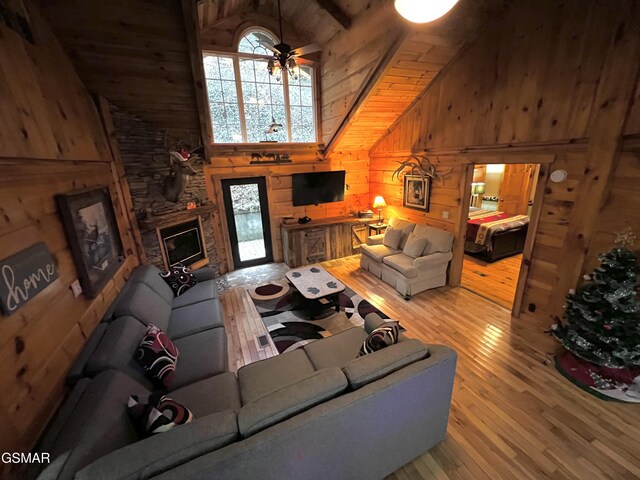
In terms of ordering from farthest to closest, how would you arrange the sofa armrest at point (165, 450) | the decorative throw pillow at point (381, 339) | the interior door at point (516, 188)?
the interior door at point (516, 188) < the decorative throw pillow at point (381, 339) < the sofa armrest at point (165, 450)

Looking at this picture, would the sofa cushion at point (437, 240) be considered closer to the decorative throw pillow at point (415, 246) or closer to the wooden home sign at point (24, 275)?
the decorative throw pillow at point (415, 246)

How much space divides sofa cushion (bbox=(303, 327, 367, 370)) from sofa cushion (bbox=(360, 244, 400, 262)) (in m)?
2.17

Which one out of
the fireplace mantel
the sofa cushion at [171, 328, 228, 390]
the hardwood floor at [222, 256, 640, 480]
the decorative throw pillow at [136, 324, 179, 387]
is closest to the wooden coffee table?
the hardwood floor at [222, 256, 640, 480]

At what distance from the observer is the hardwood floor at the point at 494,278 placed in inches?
153

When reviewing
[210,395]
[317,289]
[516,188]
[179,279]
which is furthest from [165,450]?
[516,188]

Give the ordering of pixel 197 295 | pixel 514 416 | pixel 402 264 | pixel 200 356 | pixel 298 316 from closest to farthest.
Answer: pixel 514 416, pixel 200 356, pixel 197 295, pixel 298 316, pixel 402 264

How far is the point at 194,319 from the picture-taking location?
2.73m

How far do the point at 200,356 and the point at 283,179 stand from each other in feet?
12.2

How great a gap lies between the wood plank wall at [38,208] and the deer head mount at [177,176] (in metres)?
1.09

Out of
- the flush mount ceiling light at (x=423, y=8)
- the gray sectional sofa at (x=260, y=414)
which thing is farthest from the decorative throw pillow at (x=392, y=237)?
the flush mount ceiling light at (x=423, y=8)

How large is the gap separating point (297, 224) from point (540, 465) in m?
4.45

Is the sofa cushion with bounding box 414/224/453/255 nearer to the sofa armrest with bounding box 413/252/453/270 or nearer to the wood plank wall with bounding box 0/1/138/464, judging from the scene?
the sofa armrest with bounding box 413/252/453/270

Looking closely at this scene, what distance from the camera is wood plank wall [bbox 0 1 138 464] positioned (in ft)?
4.35

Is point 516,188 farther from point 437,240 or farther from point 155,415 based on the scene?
point 155,415
